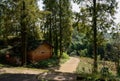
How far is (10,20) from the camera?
2911 centimetres

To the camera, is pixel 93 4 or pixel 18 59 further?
pixel 18 59

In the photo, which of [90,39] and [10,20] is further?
[10,20]

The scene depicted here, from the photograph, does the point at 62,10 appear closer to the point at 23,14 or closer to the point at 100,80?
the point at 23,14

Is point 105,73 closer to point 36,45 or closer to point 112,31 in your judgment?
point 112,31

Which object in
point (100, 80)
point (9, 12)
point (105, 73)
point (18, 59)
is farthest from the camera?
→ point (18, 59)

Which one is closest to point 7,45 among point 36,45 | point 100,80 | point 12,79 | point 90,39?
point 36,45

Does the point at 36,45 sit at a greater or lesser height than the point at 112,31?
lesser

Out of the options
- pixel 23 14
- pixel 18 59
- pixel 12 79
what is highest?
pixel 23 14

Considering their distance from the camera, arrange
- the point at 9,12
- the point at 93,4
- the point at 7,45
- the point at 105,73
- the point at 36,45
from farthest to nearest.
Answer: the point at 7,45 < the point at 36,45 < the point at 9,12 < the point at 93,4 < the point at 105,73


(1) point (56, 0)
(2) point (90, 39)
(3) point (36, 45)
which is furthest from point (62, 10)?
(2) point (90, 39)

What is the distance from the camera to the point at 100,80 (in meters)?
14.2

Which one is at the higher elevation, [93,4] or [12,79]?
[93,4]

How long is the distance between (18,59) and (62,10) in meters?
13.4

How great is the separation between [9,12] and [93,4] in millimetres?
10261
